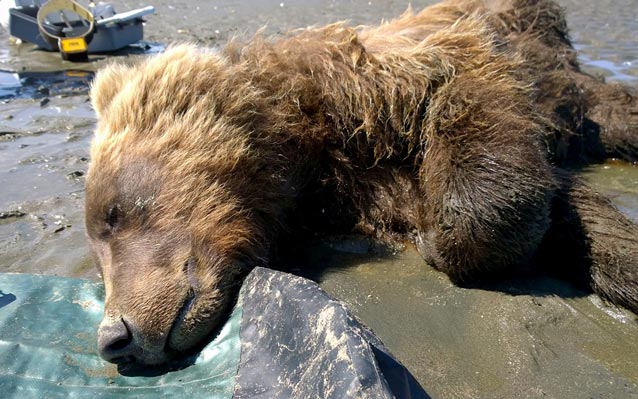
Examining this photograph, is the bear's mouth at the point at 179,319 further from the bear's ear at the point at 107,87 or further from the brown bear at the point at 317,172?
the bear's ear at the point at 107,87

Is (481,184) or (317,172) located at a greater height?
(481,184)

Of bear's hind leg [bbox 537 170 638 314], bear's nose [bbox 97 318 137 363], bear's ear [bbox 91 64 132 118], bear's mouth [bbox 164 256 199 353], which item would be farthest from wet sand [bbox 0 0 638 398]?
bear's nose [bbox 97 318 137 363]

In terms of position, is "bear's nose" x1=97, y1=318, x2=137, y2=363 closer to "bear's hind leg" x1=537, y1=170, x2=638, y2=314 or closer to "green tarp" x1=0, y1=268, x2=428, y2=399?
"green tarp" x1=0, y1=268, x2=428, y2=399

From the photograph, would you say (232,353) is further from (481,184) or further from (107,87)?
(107,87)

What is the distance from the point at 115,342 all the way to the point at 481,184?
1969mm

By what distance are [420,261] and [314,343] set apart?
5.15 ft

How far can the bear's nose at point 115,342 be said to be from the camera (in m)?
2.81

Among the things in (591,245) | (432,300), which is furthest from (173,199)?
(591,245)

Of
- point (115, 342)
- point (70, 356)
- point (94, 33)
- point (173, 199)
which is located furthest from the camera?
point (94, 33)

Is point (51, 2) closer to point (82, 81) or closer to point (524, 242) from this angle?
point (82, 81)

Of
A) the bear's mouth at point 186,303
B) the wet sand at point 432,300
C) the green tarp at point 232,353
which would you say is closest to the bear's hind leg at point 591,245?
the wet sand at point 432,300

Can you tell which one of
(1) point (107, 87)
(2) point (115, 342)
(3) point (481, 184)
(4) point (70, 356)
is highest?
(3) point (481, 184)

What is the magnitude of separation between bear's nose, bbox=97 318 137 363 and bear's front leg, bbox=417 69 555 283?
170 cm

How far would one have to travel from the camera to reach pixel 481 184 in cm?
349
